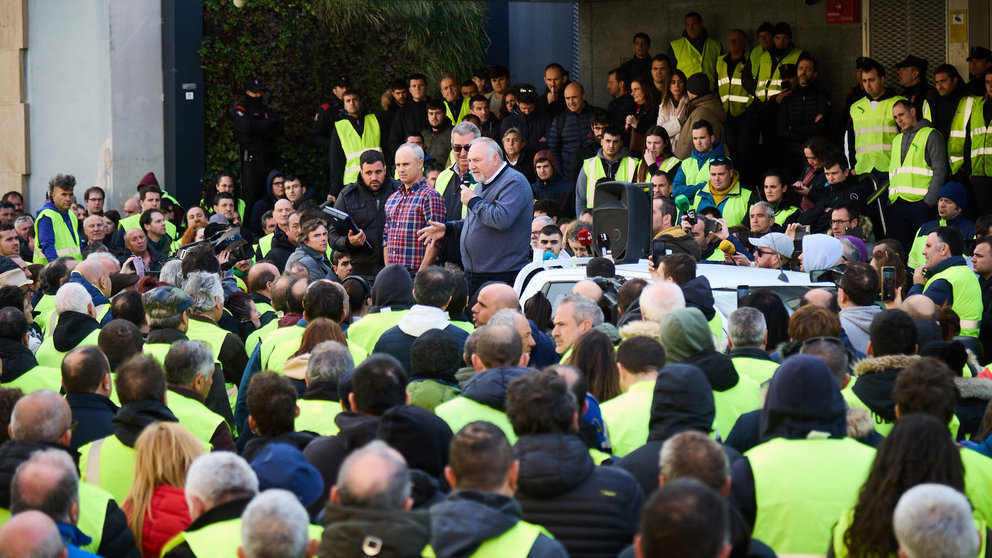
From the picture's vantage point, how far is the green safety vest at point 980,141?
13359mm

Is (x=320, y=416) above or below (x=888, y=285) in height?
below

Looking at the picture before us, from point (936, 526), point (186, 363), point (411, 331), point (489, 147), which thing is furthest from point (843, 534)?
point (489, 147)

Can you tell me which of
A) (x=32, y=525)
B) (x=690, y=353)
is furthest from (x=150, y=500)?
(x=690, y=353)

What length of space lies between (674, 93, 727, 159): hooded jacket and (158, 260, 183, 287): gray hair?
7552 mm

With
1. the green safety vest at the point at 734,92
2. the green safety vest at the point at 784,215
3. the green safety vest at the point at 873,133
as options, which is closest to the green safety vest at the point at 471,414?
the green safety vest at the point at 784,215

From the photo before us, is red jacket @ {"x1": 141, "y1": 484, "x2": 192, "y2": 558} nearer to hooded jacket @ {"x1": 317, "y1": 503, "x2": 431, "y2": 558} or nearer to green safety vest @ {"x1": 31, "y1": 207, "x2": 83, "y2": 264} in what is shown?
hooded jacket @ {"x1": 317, "y1": 503, "x2": 431, "y2": 558}

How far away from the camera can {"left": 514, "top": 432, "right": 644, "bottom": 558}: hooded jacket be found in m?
4.07

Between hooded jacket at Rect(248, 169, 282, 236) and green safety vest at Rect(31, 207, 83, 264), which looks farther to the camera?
hooded jacket at Rect(248, 169, 282, 236)

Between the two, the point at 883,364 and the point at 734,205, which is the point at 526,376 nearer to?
the point at 883,364

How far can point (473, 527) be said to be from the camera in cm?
372

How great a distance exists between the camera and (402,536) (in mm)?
3600

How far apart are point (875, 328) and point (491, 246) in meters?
3.49

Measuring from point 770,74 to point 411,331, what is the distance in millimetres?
9915

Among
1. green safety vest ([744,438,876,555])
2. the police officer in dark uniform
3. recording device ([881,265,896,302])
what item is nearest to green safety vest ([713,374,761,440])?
green safety vest ([744,438,876,555])
